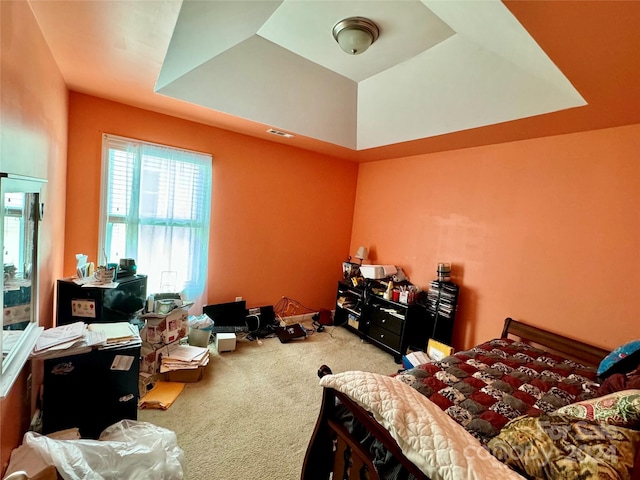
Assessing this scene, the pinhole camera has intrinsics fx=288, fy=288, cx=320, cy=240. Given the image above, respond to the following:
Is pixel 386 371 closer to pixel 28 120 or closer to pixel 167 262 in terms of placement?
pixel 167 262

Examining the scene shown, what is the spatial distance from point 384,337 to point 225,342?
5.79ft

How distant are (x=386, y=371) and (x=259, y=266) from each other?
1923mm

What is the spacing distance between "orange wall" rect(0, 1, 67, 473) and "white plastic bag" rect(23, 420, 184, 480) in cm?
18

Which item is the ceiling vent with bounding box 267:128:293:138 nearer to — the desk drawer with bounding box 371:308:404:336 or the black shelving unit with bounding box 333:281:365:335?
the black shelving unit with bounding box 333:281:365:335

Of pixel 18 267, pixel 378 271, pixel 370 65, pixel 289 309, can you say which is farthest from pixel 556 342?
pixel 18 267

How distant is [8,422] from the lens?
132cm

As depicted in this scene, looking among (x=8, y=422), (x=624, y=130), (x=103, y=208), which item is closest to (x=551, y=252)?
(x=624, y=130)

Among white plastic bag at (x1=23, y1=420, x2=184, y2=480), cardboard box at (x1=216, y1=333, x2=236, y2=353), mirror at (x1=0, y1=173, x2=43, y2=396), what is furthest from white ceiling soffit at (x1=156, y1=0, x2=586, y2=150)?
white plastic bag at (x1=23, y1=420, x2=184, y2=480)

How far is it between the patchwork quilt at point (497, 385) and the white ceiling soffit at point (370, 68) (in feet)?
5.99

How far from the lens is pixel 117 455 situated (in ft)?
4.71

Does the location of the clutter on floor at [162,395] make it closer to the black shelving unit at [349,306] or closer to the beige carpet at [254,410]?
the beige carpet at [254,410]

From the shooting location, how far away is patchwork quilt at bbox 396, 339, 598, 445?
149 cm

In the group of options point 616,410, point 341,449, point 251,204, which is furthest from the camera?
point 251,204

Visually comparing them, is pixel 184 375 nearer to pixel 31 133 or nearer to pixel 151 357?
pixel 151 357
